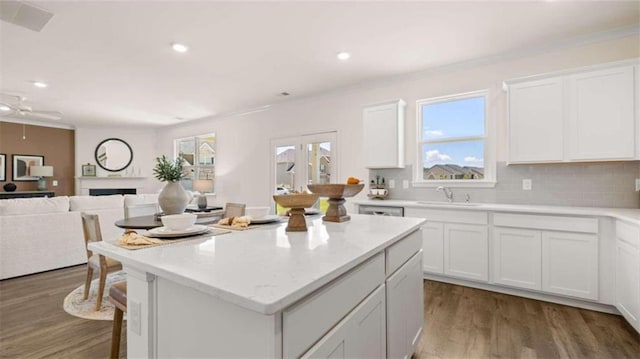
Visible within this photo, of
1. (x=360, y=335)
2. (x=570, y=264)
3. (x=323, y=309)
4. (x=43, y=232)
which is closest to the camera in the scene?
(x=323, y=309)

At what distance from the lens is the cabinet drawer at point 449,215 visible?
123 inches

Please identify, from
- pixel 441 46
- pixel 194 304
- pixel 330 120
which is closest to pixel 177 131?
pixel 330 120

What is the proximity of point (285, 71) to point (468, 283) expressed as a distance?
3430mm

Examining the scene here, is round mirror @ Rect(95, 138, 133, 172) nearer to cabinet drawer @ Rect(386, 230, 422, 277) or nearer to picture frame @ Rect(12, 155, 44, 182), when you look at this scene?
picture frame @ Rect(12, 155, 44, 182)

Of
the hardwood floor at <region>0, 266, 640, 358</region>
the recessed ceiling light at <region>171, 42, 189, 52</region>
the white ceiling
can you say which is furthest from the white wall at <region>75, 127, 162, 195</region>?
the recessed ceiling light at <region>171, 42, 189, 52</region>

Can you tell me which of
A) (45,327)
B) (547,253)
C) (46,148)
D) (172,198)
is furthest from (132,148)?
(547,253)

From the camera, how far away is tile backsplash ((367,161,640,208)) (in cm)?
291

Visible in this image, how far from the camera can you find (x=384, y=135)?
13.2 feet

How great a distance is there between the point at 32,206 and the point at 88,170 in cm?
448

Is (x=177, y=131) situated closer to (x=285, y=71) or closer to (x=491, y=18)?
(x=285, y=71)

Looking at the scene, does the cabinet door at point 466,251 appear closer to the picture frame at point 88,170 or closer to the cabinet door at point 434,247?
the cabinet door at point 434,247

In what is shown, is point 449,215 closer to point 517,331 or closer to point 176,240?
point 517,331

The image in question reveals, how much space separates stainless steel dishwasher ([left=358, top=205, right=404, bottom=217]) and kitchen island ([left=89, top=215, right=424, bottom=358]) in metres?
2.09

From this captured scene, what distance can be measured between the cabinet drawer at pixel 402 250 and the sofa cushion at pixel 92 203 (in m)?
4.46
